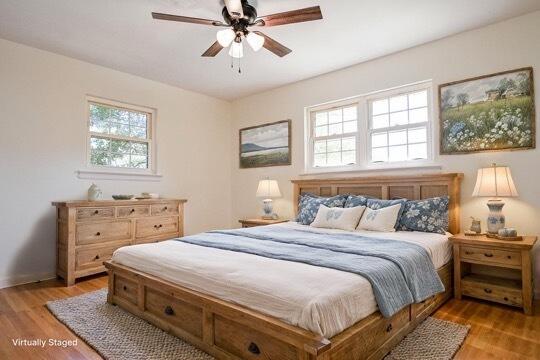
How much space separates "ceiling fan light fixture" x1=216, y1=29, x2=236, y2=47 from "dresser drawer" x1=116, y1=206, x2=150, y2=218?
2290 millimetres

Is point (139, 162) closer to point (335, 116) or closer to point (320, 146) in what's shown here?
point (320, 146)

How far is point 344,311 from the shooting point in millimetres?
1499

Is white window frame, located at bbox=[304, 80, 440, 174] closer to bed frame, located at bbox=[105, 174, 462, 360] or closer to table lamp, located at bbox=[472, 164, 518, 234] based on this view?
table lamp, located at bbox=[472, 164, 518, 234]

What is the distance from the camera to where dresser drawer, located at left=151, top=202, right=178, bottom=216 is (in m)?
4.01

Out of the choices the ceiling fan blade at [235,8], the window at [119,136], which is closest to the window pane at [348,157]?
the ceiling fan blade at [235,8]

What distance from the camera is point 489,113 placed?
303 centimetres

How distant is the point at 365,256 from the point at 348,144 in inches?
93.3

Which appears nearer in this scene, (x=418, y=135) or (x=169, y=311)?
(x=169, y=311)

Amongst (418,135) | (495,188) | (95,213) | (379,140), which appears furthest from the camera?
(379,140)

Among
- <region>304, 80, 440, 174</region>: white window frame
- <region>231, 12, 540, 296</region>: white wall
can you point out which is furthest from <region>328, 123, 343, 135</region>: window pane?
<region>231, 12, 540, 296</region>: white wall

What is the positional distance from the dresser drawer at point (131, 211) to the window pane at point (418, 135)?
3.33 metres

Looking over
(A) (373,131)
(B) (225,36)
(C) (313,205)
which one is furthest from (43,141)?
(A) (373,131)

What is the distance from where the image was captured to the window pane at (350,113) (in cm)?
412

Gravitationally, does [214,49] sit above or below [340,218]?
above
